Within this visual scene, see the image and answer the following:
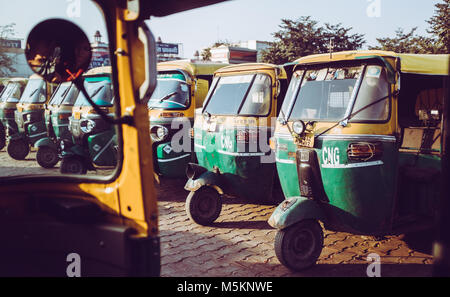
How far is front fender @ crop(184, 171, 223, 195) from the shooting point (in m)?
5.42

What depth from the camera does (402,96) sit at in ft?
19.4

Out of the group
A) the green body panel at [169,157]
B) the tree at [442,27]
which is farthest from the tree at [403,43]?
the green body panel at [169,157]

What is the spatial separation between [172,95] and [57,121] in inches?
144

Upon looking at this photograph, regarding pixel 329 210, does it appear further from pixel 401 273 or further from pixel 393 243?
pixel 393 243

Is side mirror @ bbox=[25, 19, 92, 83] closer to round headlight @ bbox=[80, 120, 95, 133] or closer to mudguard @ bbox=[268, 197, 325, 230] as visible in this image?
mudguard @ bbox=[268, 197, 325, 230]

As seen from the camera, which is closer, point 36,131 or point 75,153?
point 75,153

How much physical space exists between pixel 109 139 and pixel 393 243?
3.71 m

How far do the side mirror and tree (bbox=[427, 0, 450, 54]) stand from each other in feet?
54.3

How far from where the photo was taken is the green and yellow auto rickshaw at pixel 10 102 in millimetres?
12197

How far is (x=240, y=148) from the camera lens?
538cm

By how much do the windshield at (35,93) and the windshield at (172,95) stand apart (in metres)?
5.29

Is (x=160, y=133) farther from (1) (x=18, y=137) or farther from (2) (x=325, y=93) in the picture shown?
(1) (x=18, y=137)

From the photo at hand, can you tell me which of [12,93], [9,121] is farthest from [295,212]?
[12,93]
